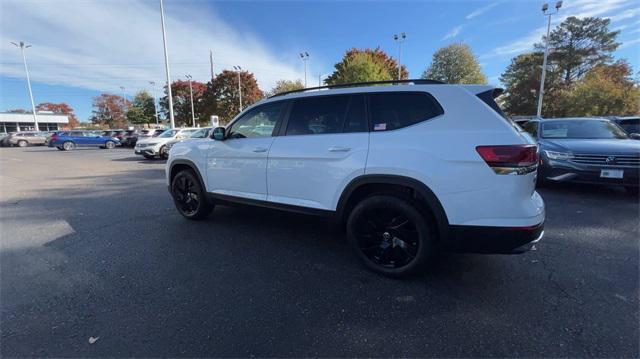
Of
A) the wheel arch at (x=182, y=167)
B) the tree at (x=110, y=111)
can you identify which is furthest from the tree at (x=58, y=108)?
the wheel arch at (x=182, y=167)

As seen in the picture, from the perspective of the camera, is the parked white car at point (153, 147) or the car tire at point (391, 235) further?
the parked white car at point (153, 147)

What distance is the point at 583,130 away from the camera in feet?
20.9

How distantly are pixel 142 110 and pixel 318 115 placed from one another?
8773 cm

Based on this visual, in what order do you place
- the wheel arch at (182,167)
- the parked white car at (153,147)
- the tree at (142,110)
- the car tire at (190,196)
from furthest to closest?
1. the tree at (142,110)
2. the parked white car at (153,147)
3. the car tire at (190,196)
4. the wheel arch at (182,167)

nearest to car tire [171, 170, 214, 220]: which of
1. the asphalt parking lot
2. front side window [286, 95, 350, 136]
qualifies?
the asphalt parking lot

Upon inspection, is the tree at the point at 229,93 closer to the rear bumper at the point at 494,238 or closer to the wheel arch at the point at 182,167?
the wheel arch at the point at 182,167

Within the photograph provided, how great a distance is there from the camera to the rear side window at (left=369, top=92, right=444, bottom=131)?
2693 millimetres

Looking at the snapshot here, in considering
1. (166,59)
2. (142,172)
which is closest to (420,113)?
(142,172)

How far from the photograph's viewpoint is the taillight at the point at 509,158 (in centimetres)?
234

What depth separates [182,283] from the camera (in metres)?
2.85

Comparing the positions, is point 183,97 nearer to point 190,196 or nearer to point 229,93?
point 229,93

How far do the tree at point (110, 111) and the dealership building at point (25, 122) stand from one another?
17381 mm

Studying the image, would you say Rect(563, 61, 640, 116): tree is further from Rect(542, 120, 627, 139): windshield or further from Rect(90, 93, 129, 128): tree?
Rect(90, 93, 129, 128): tree

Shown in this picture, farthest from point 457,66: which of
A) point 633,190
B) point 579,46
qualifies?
point 633,190
